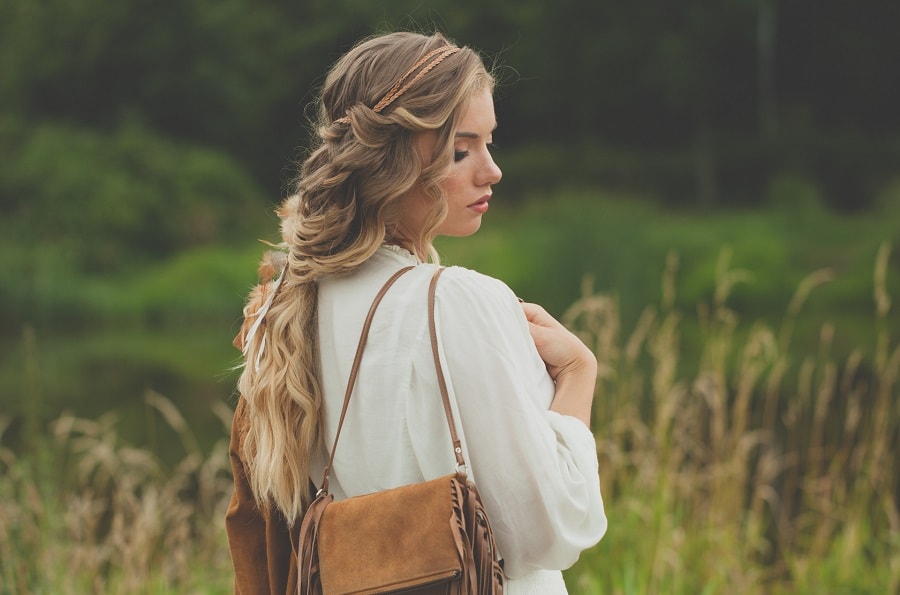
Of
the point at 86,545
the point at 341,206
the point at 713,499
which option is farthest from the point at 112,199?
the point at 341,206

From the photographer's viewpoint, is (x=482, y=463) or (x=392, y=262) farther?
(x=392, y=262)

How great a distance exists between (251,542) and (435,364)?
534 mm

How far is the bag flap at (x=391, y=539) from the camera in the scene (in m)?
1.44

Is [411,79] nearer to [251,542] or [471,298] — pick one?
[471,298]

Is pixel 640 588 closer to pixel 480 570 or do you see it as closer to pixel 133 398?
pixel 480 570

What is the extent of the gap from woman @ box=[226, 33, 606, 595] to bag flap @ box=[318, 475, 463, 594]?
72 millimetres

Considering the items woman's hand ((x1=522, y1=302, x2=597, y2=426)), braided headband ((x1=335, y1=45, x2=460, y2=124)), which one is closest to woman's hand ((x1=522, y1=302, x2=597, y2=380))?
woman's hand ((x1=522, y1=302, x2=597, y2=426))

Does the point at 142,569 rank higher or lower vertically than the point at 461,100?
lower

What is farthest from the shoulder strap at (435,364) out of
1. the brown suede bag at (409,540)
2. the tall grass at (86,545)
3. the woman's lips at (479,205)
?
the tall grass at (86,545)

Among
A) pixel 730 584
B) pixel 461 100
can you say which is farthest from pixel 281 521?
pixel 730 584

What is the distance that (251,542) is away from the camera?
5.81 ft

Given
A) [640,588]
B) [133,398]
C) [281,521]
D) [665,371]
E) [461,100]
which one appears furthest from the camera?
[133,398]

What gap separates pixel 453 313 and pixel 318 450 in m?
0.38

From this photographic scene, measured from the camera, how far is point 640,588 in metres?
3.37
